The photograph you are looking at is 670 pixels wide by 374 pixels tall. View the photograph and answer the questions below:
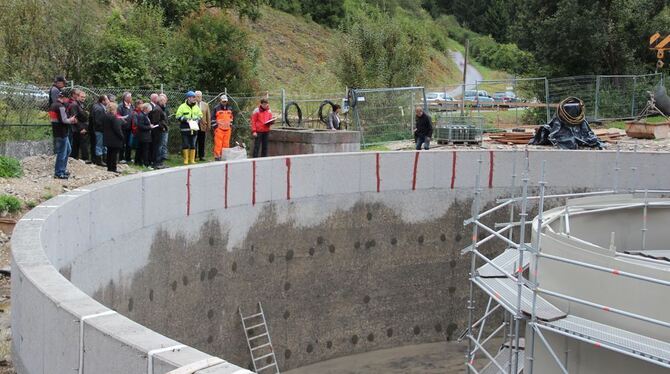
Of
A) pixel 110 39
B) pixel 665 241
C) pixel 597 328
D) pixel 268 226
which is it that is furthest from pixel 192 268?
pixel 110 39

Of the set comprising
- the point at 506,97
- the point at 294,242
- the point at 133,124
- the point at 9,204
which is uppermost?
the point at 506,97

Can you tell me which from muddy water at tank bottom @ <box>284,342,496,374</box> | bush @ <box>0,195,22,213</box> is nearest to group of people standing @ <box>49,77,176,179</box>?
bush @ <box>0,195,22,213</box>

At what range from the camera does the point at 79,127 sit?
55.9 feet

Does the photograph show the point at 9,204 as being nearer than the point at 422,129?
Yes

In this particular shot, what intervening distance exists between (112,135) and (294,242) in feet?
12.9

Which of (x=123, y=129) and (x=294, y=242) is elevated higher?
(x=123, y=129)

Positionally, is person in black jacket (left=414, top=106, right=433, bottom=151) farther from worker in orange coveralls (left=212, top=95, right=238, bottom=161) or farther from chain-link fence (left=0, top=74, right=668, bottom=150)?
worker in orange coveralls (left=212, top=95, right=238, bottom=161)

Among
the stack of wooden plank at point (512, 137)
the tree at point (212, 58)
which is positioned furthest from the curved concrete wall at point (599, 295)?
the tree at point (212, 58)

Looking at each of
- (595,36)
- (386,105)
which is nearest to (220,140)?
(386,105)

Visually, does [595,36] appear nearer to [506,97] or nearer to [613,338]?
[506,97]

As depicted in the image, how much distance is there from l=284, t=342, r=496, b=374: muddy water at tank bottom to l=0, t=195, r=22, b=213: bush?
5.86 m

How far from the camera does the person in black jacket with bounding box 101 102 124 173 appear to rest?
16.8 metres

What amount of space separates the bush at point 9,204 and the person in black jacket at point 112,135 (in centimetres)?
298

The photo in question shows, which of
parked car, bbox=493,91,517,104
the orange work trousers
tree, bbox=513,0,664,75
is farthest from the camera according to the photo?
tree, bbox=513,0,664,75
